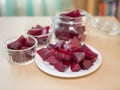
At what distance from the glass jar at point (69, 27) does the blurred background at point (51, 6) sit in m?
0.91

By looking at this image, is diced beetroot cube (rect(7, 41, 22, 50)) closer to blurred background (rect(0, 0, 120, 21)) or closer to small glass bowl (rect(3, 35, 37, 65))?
small glass bowl (rect(3, 35, 37, 65))

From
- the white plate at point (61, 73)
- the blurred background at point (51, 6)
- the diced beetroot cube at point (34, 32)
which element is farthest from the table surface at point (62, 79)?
the blurred background at point (51, 6)

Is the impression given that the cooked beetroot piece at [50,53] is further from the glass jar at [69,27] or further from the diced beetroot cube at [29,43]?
the glass jar at [69,27]

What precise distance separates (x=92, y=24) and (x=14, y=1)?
3.01ft

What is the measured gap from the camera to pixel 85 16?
3.17 ft

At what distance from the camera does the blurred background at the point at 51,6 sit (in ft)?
5.98

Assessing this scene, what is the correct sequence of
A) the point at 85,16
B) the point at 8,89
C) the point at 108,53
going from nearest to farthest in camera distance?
the point at 8,89 → the point at 108,53 → the point at 85,16

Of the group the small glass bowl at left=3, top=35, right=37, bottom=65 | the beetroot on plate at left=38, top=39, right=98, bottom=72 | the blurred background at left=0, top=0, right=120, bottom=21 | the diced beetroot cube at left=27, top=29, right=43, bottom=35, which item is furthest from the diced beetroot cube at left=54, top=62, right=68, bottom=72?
the blurred background at left=0, top=0, right=120, bottom=21

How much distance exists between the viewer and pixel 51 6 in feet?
6.14

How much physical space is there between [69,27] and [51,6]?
3.25ft

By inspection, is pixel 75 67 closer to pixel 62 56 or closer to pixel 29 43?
pixel 62 56

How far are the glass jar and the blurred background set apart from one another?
2.98 feet

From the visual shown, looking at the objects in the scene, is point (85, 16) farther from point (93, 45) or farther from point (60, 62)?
point (60, 62)

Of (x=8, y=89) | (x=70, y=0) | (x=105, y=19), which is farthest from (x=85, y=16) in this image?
(x=70, y=0)
